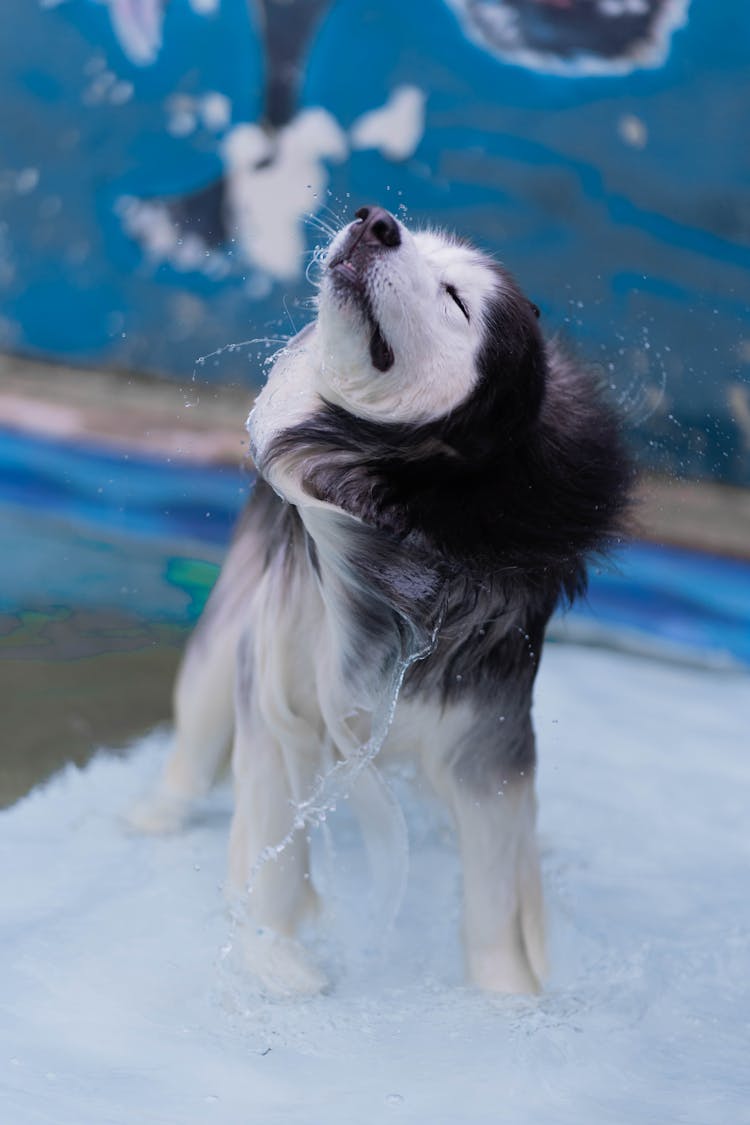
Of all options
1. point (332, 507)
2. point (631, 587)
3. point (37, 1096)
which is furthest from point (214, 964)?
point (631, 587)

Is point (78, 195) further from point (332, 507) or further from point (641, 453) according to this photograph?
point (332, 507)

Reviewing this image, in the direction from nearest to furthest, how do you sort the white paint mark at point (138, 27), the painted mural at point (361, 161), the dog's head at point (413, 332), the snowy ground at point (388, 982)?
the dog's head at point (413, 332) < the snowy ground at point (388, 982) < the painted mural at point (361, 161) < the white paint mark at point (138, 27)

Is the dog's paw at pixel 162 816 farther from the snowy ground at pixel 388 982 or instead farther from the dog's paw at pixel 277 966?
the dog's paw at pixel 277 966

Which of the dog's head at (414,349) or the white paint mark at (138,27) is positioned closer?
the dog's head at (414,349)

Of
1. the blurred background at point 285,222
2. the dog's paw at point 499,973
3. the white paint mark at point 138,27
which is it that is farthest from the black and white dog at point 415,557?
the white paint mark at point 138,27

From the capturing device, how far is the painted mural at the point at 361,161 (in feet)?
14.7

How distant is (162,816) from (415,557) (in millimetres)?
1251

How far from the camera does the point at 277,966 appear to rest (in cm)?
220

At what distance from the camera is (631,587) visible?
4.07 m

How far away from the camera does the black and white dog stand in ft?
5.48

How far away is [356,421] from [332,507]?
0.11 m

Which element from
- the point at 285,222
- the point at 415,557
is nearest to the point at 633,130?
the point at 285,222

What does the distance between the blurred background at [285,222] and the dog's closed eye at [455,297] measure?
1.96 meters

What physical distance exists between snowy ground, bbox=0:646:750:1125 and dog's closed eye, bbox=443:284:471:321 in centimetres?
111
